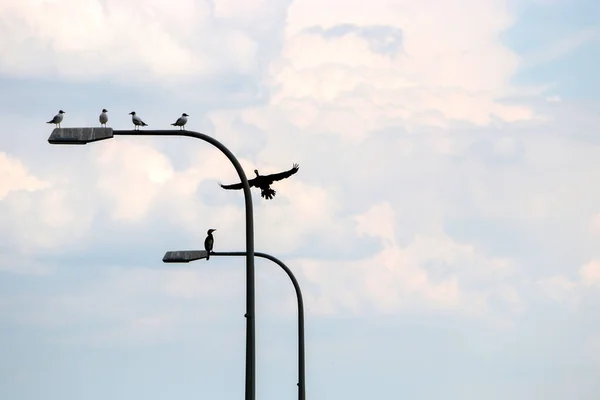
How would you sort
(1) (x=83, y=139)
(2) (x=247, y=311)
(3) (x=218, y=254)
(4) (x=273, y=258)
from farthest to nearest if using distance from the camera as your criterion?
(4) (x=273, y=258) < (3) (x=218, y=254) < (2) (x=247, y=311) < (1) (x=83, y=139)

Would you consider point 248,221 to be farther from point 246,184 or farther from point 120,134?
point 120,134

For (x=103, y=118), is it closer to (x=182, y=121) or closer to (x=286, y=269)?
(x=182, y=121)

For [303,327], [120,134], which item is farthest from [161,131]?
[303,327]

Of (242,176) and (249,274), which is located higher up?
(242,176)

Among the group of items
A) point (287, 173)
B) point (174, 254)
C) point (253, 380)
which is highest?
point (287, 173)

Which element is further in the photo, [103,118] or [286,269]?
Result: [286,269]

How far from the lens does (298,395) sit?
30.6 meters

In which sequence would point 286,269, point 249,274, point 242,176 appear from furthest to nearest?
point 286,269
point 249,274
point 242,176

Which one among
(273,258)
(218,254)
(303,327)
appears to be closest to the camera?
(218,254)

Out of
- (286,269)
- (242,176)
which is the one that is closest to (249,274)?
(242,176)

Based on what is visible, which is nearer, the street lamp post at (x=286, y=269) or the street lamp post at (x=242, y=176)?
the street lamp post at (x=242, y=176)

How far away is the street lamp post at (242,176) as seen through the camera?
2038cm

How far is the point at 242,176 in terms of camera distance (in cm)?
2092

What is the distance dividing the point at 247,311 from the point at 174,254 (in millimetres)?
1641
